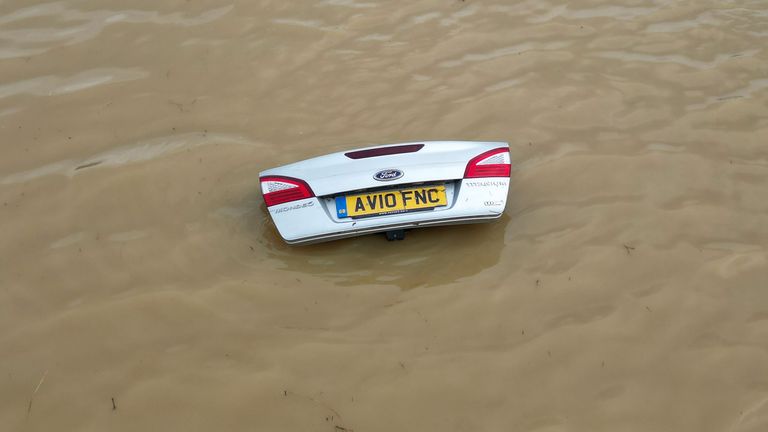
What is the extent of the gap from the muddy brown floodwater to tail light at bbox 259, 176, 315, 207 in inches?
13.5

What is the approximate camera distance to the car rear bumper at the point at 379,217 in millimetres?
4395

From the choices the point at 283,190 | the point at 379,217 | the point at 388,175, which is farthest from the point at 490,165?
the point at 283,190

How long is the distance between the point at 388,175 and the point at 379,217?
25 centimetres

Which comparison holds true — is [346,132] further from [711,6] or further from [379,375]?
[711,6]

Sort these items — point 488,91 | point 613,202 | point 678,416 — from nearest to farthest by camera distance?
point 678,416
point 613,202
point 488,91

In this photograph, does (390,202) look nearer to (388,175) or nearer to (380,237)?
(388,175)

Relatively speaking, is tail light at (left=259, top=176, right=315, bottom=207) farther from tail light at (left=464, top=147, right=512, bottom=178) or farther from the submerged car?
tail light at (left=464, top=147, right=512, bottom=178)

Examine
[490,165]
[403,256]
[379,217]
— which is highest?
[490,165]

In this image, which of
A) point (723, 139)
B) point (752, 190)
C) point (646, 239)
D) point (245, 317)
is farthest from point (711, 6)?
point (245, 317)

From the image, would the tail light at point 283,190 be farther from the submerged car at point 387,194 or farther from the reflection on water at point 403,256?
the reflection on water at point 403,256

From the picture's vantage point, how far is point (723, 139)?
222 inches

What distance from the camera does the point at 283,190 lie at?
4531 millimetres

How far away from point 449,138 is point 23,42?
13.0ft

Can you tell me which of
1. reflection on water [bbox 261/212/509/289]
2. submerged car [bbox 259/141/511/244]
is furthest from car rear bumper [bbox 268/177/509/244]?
reflection on water [bbox 261/212/509/289]
